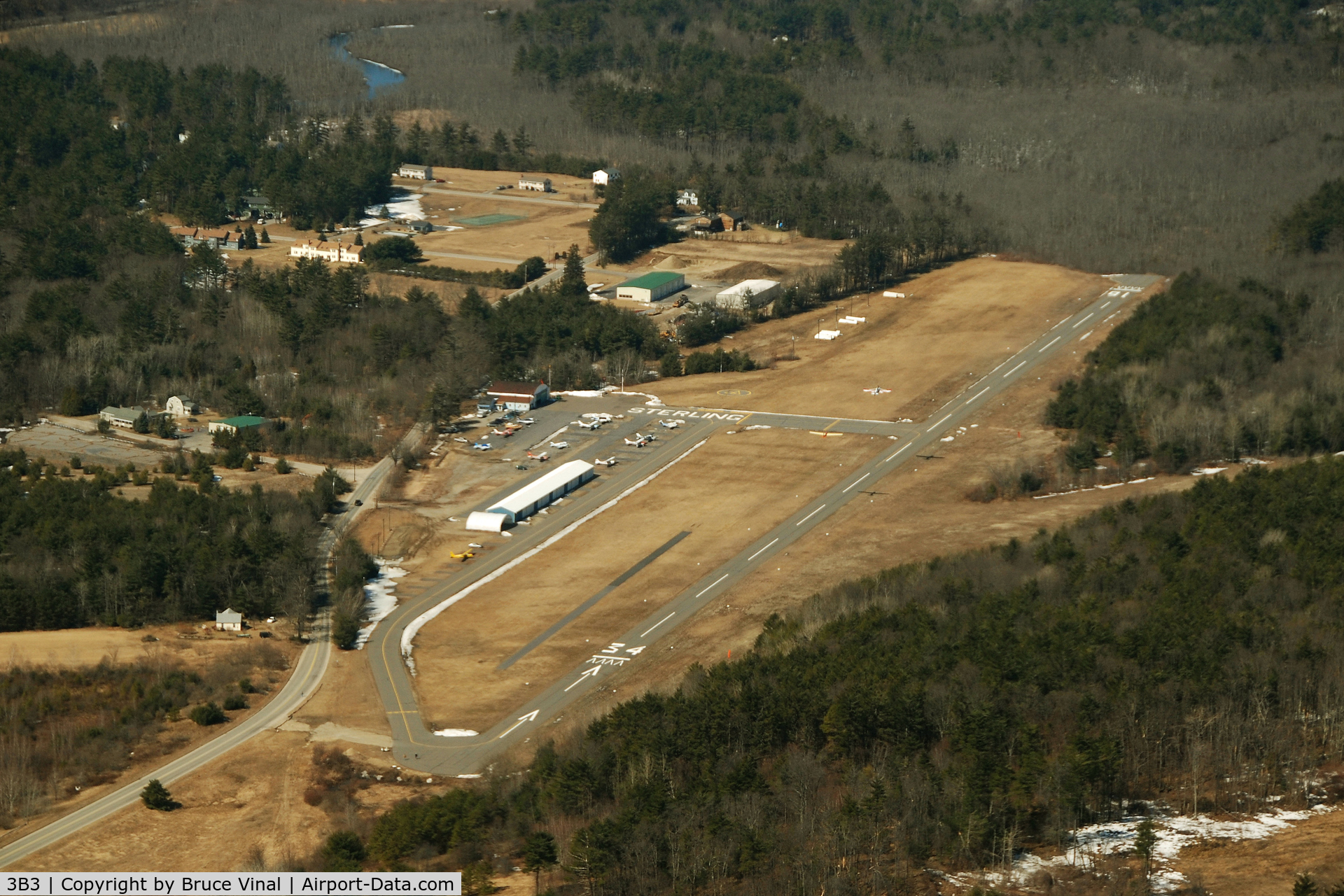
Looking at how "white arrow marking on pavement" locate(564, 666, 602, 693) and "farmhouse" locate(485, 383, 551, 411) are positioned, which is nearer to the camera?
"white arrow marking on pavement" locate(564, 666, 602, 693)

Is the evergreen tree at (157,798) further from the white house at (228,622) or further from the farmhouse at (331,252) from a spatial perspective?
the farmhouse at (331,252)

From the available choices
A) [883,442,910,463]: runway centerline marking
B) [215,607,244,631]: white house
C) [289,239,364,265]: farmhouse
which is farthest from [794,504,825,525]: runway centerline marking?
[289,239,364,265]: farmhouse

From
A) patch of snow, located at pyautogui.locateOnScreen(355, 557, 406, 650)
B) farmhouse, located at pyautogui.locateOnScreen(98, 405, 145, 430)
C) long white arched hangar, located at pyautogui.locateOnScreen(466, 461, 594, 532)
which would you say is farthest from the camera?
farmhouse, located at pyautogui.locateOnScreen(98, 405, 145, 430)

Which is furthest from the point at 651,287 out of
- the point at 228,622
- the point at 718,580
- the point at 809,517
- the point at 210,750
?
the point at 210,750

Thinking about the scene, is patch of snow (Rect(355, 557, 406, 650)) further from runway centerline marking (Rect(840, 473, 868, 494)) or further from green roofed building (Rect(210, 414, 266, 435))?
runway centerline marking (Rect(840, 473, 868, 494))

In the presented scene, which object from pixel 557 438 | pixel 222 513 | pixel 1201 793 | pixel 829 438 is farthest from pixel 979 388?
pixel 1201 793

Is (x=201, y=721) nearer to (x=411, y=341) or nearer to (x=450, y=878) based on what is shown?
(x=450, y=878)

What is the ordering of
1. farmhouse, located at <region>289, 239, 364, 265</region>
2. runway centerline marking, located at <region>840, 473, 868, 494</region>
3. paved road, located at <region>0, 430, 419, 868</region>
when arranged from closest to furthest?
paved road, located at <region>0, 430, 419, 868</region>, runway centerline marking, located at <region>840, 473, 868, 494</region>, farmhouse, located at <region>289, 239, 364, 265</region>
